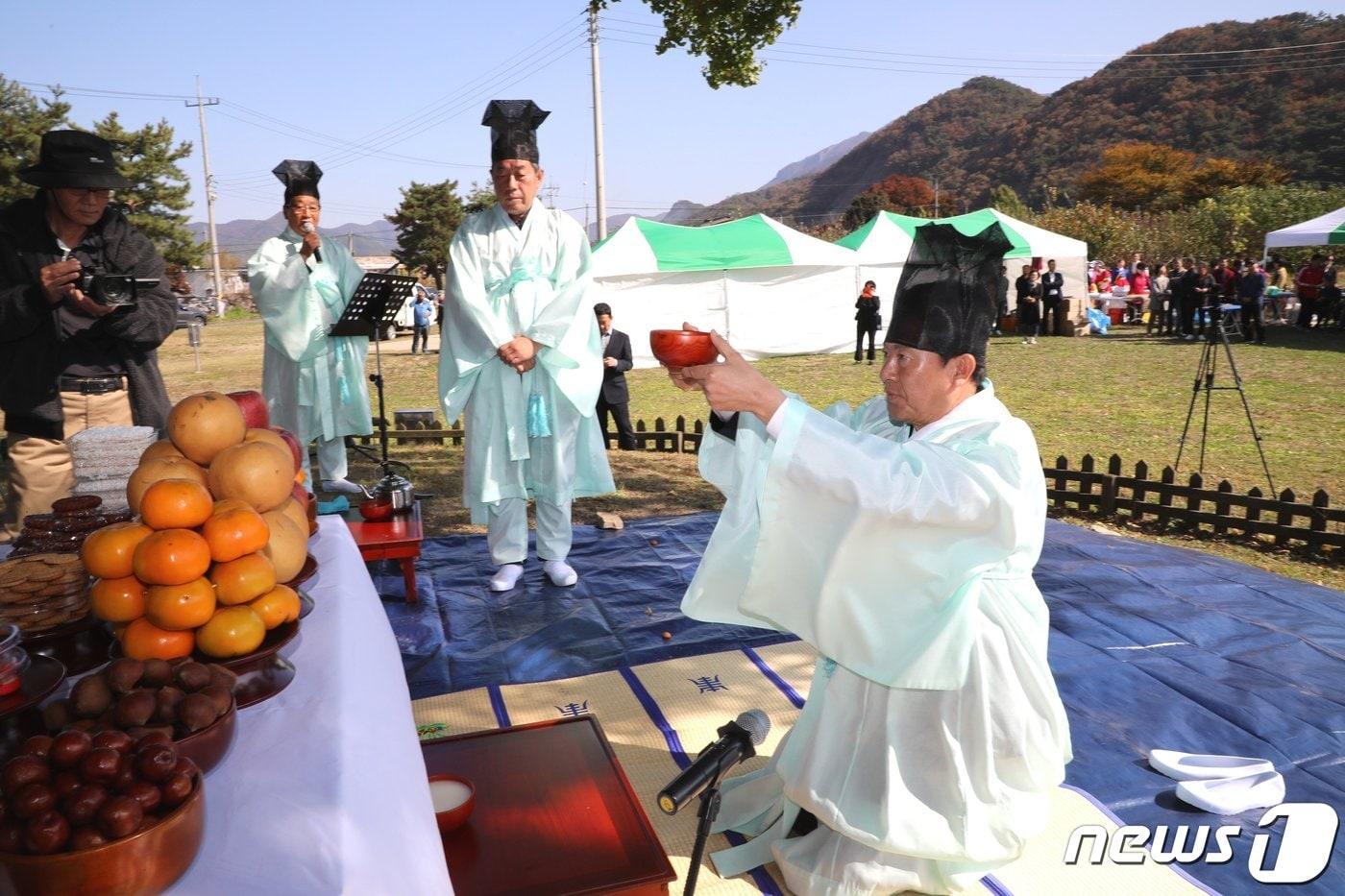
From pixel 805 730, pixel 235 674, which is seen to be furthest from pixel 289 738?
pixel 805 730

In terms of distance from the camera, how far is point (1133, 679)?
3.80 m

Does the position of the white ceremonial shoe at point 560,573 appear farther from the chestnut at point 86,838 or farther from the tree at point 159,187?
the tree at point 159,187

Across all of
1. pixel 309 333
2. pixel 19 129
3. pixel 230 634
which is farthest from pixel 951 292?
pixel 19 129

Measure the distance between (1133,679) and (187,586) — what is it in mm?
3757

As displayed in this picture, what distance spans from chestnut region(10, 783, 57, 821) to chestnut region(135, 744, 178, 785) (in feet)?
0.31

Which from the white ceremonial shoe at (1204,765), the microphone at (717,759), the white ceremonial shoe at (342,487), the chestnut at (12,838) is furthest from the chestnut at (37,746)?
the white ceremonial shoe at (342,487)

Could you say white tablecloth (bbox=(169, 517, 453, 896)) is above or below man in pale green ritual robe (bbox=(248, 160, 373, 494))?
below

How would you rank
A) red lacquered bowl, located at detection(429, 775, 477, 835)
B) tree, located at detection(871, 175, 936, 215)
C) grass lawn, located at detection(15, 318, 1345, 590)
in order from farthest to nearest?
tree, located at detection(871, 175, 936, 215)
grass lawn, located at detection(15, 318, 1345, 590)
red lacquered bowl, located at detection(429, 775, 477, 835)

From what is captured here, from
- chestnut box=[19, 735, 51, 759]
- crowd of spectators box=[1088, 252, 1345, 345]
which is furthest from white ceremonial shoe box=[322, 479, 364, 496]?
crowd of spectators box=[1088, 252, 1345, 345]

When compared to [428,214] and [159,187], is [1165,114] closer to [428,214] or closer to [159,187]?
[428,214]

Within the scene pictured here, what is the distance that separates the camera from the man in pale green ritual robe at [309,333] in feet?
22.0

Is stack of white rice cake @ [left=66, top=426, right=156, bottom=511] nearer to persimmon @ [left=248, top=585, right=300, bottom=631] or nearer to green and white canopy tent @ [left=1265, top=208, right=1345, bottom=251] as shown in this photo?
persimmon @ [left=248, top=585, right=300, bottom=631]

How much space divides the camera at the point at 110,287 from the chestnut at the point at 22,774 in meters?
3.42

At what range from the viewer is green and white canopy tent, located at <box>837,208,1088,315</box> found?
789 inches
